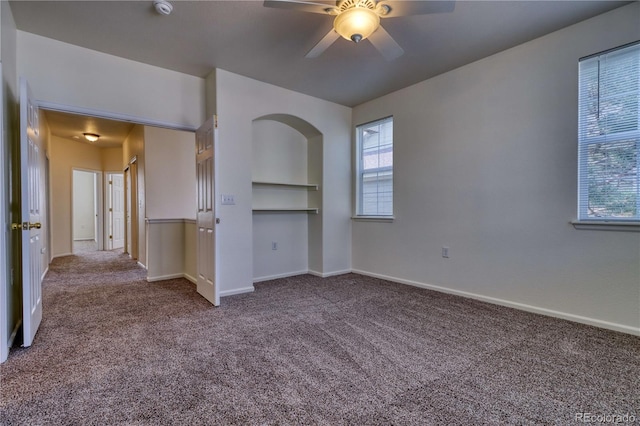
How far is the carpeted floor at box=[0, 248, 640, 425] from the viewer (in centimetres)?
150

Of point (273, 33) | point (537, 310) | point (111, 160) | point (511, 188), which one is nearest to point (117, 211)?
point (111, 160)

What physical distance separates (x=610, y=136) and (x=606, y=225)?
0.75 metres

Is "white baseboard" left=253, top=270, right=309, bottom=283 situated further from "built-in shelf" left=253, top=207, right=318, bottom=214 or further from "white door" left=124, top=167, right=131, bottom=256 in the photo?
"white door" left=124, top=167, right=131, bottom=256

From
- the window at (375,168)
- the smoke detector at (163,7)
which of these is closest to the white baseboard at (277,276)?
the window at (375,168)

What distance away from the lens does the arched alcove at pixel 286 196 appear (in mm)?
4309

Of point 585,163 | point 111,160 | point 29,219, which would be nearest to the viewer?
point 29,219

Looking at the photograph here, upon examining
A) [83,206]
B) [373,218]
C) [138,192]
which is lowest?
[373,218]

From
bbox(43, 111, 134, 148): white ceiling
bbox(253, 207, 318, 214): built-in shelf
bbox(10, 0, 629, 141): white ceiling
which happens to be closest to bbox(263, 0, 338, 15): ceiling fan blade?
bbox(10, 0, 629, 141): white ceiling

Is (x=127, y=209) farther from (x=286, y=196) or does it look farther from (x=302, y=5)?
(x=302, y=5)

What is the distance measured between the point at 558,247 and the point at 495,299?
2.65 ft

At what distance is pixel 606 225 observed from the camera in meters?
2.46

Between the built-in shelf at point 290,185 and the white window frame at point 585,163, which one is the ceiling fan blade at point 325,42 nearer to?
the built-in shelf at point 290,185

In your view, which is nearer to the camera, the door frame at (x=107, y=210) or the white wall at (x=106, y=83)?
the white wall at (x=106, y=83)

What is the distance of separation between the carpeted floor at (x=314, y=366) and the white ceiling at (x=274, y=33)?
8.64ft
